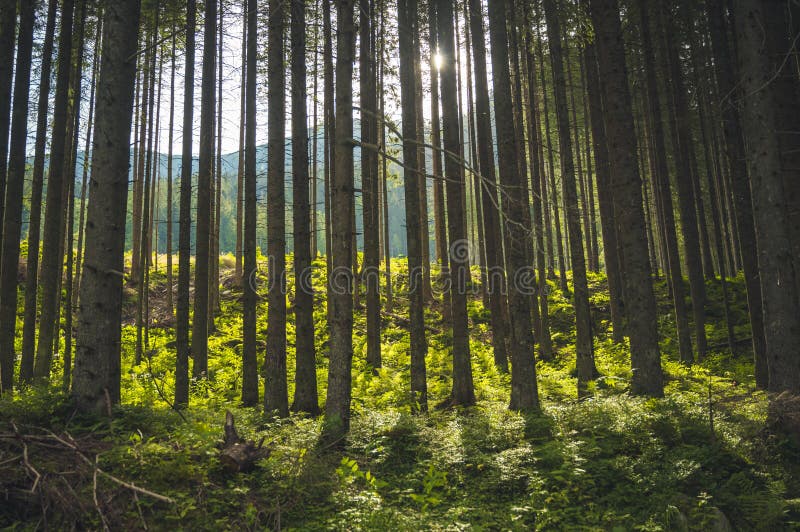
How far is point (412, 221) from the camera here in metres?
11.0

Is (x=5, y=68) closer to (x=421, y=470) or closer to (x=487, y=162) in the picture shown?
(x=421, y=470)

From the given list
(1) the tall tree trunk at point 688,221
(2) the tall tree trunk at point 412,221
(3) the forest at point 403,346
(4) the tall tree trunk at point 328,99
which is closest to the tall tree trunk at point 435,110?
(3) the forest at point 403,346

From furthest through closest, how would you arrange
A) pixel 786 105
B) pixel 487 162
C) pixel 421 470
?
pixel 487 162
pixel 786 105
pixel 421 470

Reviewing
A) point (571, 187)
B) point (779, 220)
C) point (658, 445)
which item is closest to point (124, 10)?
point (658, 445)

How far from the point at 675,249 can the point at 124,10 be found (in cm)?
1487

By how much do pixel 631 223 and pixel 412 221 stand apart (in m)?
4.70

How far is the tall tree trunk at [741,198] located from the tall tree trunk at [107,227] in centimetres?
1079

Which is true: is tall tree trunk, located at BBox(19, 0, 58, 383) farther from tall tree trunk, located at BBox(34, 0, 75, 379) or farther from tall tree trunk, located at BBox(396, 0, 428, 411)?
tall tree trunk, located at BBox(396, 0, 428, 411)

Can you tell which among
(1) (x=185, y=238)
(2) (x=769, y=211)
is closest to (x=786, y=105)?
(2) (x=769, y=211)

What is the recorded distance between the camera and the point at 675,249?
14234 millimetres

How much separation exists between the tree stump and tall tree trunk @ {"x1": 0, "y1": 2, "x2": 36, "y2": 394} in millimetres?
6328

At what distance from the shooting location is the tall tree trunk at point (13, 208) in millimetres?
8984

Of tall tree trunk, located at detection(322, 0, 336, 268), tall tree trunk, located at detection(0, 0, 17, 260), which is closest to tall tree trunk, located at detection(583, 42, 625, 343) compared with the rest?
tall tree trunk, located at detection(322, 0, 336, 268)

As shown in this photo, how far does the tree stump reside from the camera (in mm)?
4969
